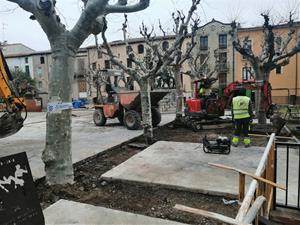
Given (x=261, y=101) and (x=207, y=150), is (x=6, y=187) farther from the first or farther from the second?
(x=261, y=101)

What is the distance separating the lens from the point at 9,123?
6090 millimetres

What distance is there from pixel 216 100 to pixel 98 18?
7961 mm

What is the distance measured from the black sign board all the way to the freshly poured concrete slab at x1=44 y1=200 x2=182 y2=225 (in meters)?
1.25

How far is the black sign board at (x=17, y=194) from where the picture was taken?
2178 mm

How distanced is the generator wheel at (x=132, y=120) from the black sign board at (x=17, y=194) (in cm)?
825

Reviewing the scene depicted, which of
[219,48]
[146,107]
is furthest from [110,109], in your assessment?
[219,48]

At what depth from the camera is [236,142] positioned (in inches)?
291

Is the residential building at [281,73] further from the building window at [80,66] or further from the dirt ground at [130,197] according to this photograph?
the dirt ground at [130,197]

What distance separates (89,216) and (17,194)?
1556 mm

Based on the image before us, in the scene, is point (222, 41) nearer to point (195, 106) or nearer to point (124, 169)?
point (195, 106)

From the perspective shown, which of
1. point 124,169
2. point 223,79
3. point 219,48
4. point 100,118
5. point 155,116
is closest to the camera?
point 124,169

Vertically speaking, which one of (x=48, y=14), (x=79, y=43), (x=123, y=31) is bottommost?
(x=79, y=43)

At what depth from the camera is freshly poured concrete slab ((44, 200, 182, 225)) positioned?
3.49 m

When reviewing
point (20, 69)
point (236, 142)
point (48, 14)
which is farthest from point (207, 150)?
point (20, 69)
